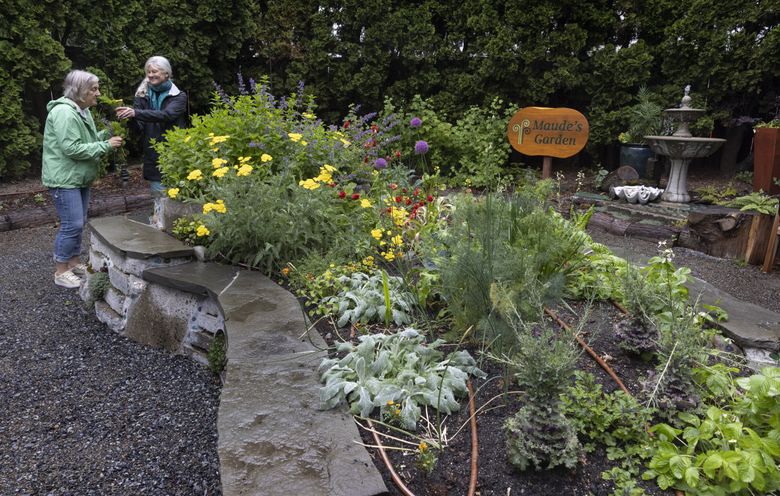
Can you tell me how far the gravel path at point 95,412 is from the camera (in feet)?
6.92

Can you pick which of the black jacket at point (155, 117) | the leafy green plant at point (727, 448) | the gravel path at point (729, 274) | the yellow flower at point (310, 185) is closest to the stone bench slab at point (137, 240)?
the black jacket at point (155, 117)

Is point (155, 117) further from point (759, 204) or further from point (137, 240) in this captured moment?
point (759, 204)

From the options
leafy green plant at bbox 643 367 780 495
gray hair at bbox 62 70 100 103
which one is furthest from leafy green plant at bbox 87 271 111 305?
leafy green plant at bbox 643 367 780 495

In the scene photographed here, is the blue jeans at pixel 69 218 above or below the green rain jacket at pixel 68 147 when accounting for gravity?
below

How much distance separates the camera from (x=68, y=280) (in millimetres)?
4172

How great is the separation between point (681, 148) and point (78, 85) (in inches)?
243

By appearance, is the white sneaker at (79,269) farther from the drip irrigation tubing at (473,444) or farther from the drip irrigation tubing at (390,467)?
the drip irrigation tubing at (473,444)

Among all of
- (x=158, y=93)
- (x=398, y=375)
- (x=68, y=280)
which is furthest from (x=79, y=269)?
(x=398, y=375)

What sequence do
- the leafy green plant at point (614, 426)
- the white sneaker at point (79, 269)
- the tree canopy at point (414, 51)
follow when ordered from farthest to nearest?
the tree canopy at point (414, 51) → the white sneaker at point (79, 269) → the leafy green plant at point (614, 426)

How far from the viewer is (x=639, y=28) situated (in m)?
7.35

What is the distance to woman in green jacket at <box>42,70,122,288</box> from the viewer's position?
3.68 metres

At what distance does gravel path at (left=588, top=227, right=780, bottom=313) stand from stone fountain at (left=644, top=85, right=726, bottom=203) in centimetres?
122

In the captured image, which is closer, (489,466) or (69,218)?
(489,466)

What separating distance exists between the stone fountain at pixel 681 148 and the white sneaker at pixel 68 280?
20.4ft
